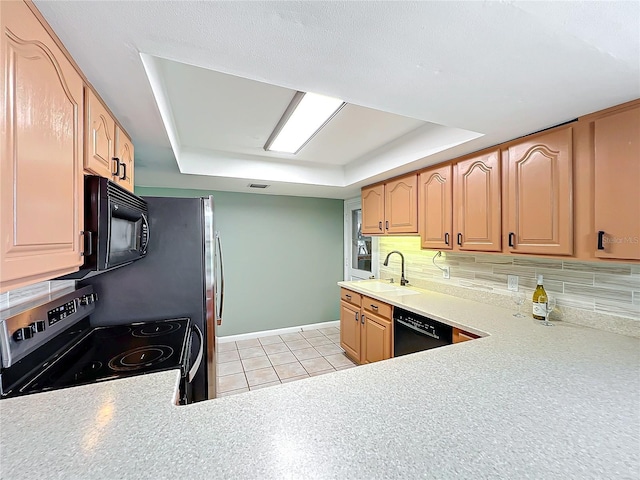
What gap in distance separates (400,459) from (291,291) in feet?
11.4

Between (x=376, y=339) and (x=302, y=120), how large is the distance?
80.5 inches

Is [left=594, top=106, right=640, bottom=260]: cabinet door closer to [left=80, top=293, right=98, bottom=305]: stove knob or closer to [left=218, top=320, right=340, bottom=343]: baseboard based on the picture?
[left=80, top=293, right=98, bottom=305]: stove knob

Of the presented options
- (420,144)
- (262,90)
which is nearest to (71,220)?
(262,90)

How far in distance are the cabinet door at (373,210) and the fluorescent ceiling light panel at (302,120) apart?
1056 mm

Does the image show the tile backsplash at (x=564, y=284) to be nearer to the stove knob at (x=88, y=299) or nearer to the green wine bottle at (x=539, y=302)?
the green wine bottle at (x=539, y=302)

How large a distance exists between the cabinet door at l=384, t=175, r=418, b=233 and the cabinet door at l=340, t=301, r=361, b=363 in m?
0.98

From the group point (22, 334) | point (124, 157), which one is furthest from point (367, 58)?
point (22, 334)

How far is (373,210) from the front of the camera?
3158mm

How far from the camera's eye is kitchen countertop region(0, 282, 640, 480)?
61 centimetres

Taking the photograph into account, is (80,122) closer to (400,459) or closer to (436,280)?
(400,459)

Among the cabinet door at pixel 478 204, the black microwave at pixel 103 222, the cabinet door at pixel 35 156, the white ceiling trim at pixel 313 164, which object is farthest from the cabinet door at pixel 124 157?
the cabinet door at pixel 478 204

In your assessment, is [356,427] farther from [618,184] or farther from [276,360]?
[276,360]

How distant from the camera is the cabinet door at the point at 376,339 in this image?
2.43 meters

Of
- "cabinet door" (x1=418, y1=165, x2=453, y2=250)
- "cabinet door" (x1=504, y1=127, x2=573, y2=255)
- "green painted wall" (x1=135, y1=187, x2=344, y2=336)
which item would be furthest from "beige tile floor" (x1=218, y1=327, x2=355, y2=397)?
"cabinet door" (x1=504, y1=127, x2=573, y2=255)
